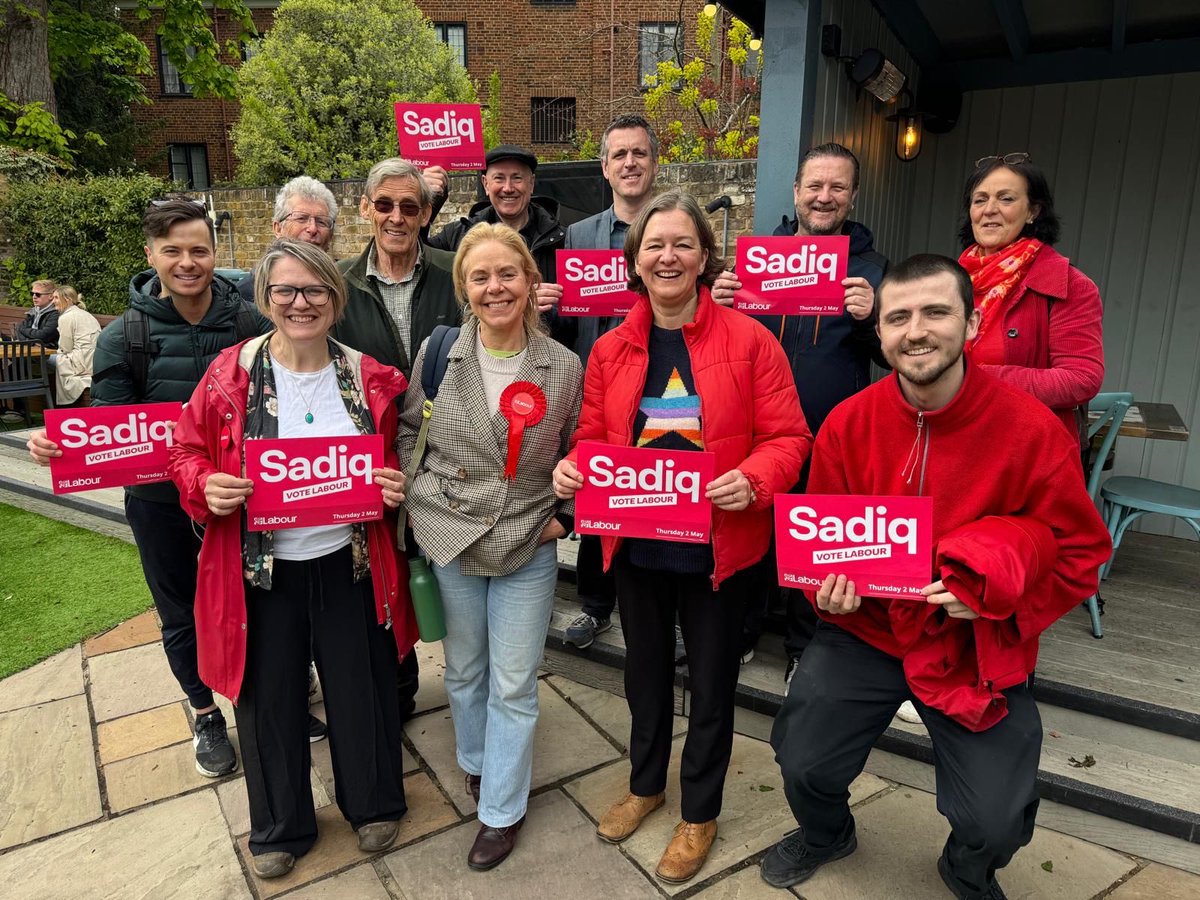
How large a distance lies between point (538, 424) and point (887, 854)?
6.42 feet

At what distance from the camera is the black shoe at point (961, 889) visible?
229 cm

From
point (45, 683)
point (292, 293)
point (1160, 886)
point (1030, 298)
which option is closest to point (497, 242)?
point (292, 293)

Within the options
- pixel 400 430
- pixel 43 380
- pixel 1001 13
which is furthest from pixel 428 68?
pixel 400 430

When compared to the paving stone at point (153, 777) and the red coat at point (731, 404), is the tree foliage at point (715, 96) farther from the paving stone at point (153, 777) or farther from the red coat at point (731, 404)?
the paving stone at point (153, 777)

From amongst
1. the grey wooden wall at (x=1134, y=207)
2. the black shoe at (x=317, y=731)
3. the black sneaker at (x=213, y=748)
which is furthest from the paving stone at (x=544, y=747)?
the grey wooden wall at (x=1134, y=207)

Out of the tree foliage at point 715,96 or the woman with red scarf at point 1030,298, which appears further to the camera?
the tree foliage at point 715,96

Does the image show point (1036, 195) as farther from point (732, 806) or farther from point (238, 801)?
point (238, 801)

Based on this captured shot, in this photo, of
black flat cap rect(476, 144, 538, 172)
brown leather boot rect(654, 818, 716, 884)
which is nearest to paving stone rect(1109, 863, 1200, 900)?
brown leather boot rect(654, 818, 716, 884)

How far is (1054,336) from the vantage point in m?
2.68

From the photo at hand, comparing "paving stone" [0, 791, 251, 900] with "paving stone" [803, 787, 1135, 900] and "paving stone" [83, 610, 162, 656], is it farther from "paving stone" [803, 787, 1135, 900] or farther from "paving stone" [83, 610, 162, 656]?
"paving stone" [803, 787, 1135, 900]

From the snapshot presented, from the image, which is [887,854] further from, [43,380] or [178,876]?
[43,380]

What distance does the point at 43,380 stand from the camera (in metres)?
9.00

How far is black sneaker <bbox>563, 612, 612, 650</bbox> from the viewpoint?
12.4ft

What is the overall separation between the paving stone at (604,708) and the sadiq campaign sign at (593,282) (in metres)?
1.88
